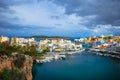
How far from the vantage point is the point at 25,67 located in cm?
1761

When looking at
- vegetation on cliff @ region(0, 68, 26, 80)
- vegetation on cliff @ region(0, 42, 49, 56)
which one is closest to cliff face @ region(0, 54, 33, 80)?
vegetation on cliff @ region(0, 68, 26, 80)

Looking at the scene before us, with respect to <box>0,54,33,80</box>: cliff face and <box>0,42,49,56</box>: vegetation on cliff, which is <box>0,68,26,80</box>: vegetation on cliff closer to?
<box>0,54,33,80</box>: cliff face

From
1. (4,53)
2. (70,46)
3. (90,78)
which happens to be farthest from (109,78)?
(70,46)

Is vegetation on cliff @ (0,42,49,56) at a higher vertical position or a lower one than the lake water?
higher

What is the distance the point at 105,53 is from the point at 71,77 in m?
26.2

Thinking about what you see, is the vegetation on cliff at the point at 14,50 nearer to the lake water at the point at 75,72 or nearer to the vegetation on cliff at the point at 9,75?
the lake water at the point at 75,72

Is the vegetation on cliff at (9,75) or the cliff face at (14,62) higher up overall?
the cliff face at (14,62)

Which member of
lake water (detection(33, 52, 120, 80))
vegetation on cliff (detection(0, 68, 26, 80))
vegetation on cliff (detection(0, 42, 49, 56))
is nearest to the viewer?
vegetation on cliff (detection(0, 68, 26, 80))

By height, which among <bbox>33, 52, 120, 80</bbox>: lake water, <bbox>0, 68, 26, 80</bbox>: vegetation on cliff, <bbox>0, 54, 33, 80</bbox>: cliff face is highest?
<bbox>0, 54, 33, 80</bbox>: cliff face

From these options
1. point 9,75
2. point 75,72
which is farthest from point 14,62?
point 75,72

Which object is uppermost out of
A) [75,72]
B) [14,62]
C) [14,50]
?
[14,50]

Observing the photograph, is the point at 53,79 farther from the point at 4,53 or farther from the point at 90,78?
the point at 4,53

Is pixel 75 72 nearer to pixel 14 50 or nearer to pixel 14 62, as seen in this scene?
pixel 14 50

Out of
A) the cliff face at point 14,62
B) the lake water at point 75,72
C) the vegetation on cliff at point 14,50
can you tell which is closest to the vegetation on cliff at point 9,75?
the cliff face at point 14,62
